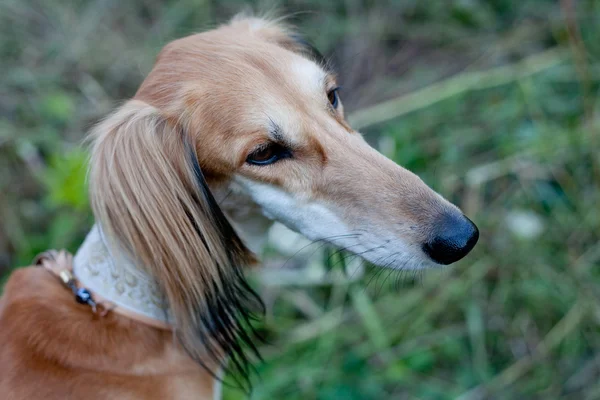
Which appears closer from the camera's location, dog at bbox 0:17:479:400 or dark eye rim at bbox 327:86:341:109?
dog at bbox 0:17:479:400

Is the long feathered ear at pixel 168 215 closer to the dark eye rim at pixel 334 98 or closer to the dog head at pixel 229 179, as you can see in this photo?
the dog head at pixel 229 179

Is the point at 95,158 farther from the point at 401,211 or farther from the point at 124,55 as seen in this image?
the point at 124,55

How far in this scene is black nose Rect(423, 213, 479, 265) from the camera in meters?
1.98

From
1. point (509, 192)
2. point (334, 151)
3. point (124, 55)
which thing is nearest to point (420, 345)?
point (509, 192)

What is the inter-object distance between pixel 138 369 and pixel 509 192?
2.74 meters

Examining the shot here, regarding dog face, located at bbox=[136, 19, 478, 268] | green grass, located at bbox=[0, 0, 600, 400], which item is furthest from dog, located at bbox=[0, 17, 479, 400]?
green grass, located at bbox=[0, 0, 600, 400]

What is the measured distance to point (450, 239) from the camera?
1.98 m

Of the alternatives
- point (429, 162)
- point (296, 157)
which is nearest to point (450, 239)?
point (296, 157)

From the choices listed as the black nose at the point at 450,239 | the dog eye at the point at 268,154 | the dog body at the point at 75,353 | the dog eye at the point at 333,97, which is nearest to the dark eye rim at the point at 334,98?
the dog eye at the point at 333,97

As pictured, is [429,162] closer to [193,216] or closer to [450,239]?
[450,239]

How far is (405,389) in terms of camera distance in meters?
3.29

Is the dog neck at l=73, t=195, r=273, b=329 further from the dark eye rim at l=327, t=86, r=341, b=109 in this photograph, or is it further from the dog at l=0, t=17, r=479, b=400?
the dark eye rim at l=327, t=86, r=341, b=109

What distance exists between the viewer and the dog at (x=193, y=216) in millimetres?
2047

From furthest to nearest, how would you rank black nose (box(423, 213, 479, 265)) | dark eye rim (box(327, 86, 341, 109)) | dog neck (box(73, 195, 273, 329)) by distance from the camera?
dark eye rim (box(327, 86, 341, 109))
dog neck (box(73, 195, 273, 329))
black nose (box(423, 213, 479, 265))
